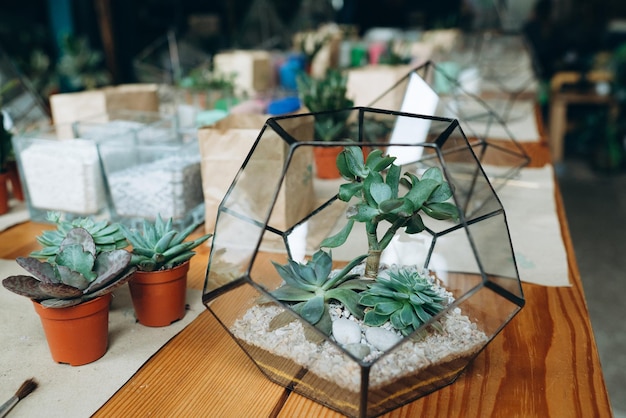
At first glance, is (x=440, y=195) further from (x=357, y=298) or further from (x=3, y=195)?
(x=3, y=195)

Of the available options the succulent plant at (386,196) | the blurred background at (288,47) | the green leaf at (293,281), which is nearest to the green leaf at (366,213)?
the succulent plant at (386,196)

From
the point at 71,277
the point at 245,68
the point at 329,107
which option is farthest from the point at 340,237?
the point at 245,68

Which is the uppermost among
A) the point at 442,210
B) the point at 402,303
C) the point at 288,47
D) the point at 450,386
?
the point at 288,47

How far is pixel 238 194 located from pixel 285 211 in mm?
209

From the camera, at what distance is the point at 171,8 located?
3545 mm

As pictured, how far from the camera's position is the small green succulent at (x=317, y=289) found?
2.06 feet

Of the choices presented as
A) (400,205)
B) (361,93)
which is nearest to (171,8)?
(361,93)

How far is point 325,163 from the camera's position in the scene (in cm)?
132

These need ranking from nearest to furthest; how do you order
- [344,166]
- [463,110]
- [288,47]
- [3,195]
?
[344,166], [3,195], [463,110], [288,47]

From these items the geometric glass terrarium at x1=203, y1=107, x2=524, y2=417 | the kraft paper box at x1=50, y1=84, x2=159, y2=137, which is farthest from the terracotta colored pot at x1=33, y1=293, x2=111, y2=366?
the kraft paper box at x1=50, y1=84, x2=159, y2=137

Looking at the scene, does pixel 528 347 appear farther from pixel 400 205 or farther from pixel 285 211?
pixel 285 211

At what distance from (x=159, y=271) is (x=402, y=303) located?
0.33m

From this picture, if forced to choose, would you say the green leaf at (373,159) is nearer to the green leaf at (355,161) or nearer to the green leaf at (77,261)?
the green leaf at (355,161)

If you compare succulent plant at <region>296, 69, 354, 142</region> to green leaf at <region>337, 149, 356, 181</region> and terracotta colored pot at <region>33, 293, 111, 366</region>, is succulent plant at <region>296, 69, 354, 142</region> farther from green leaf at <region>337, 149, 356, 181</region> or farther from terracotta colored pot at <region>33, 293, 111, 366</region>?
terracotta colored pot at <region>33, 293, 111, 366</region>
